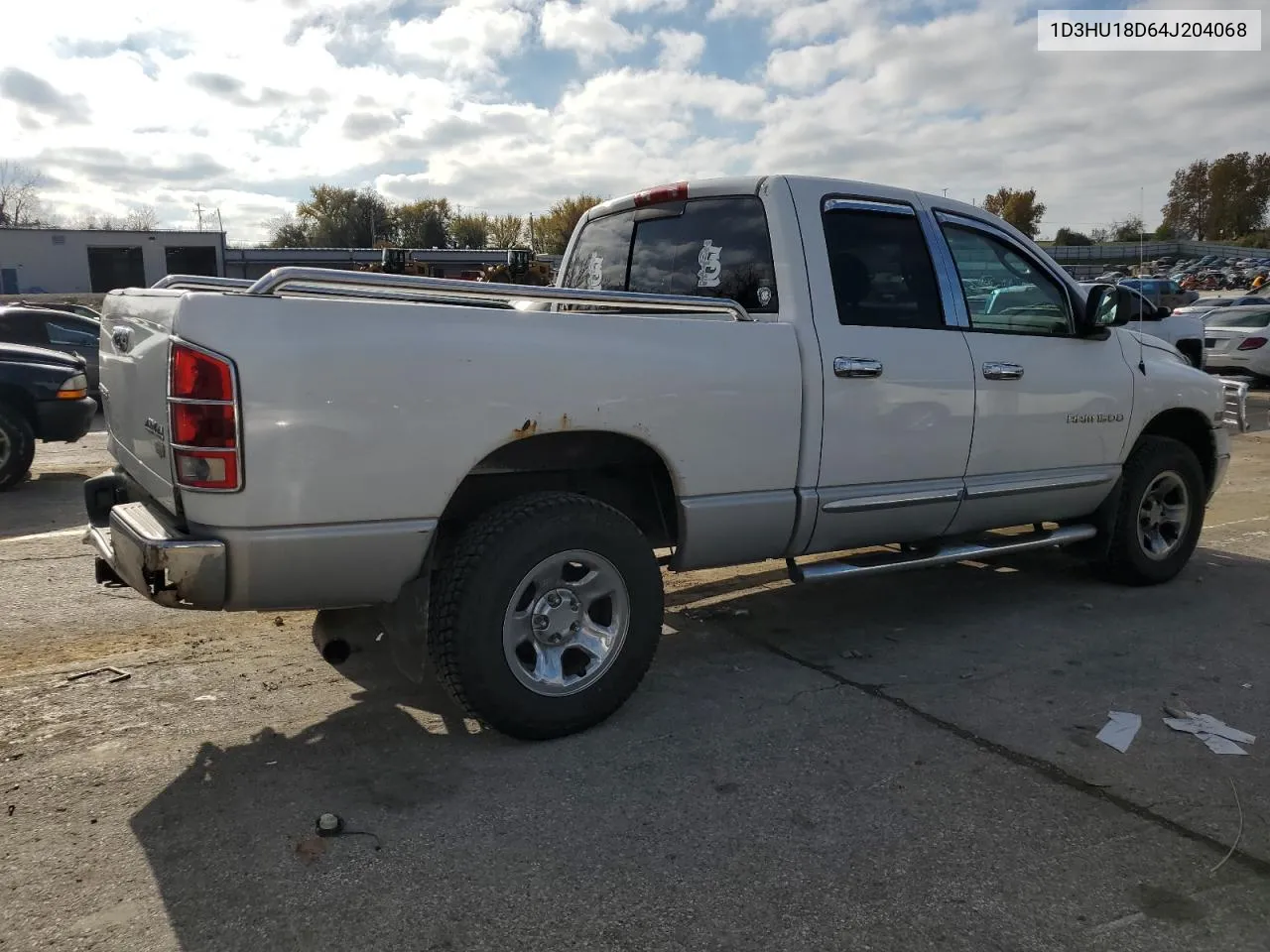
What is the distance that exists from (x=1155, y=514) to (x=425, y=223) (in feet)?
281

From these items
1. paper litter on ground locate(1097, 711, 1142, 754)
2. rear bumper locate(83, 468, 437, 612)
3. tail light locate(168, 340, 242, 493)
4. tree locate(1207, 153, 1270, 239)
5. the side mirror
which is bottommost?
paper litter on ground locate(1097, 711, 1142, 754)

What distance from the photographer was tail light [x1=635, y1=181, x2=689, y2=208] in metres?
4.75

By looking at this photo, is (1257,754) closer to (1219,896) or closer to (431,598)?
(1219,896)

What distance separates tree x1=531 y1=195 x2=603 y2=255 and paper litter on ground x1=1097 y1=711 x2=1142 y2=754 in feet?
244

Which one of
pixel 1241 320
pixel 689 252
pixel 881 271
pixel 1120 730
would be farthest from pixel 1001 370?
pixel 1241 320

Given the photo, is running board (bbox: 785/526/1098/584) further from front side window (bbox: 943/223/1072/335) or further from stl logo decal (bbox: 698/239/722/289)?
stl logo decal (bbox: 698/239/722/289)

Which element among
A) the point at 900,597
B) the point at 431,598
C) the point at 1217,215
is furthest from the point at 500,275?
the point at 1217,215

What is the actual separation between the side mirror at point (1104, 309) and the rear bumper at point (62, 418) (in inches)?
306

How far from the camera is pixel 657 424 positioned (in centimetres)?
372

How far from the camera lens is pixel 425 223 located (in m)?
86.1

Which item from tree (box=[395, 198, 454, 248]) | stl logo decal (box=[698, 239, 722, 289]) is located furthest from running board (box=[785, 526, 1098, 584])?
tree (box=[395, 198, 454, 248])

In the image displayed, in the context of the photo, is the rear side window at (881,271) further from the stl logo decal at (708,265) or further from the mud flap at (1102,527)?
the mud flap at (1102,527)

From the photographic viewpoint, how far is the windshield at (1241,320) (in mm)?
18047

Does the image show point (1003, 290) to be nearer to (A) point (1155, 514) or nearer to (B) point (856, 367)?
(B) point (856, 367)
